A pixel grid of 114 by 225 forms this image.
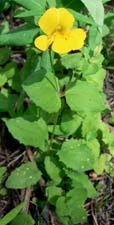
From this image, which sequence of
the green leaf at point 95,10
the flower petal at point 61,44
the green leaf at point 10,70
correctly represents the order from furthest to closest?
the green leaf at point 10,70
the green leaf at point 95,10
the flower petal at point 61,44

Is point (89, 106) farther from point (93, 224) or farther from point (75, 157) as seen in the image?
point (93, 224)

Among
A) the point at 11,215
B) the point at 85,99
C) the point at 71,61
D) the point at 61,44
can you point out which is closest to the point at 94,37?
the point at 71,61

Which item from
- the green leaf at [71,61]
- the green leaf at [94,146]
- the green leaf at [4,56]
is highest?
the green leaf at [71,61]

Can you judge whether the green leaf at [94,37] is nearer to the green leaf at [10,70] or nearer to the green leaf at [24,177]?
the green leaf at [10,70]

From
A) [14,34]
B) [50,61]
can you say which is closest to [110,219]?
[50,61]

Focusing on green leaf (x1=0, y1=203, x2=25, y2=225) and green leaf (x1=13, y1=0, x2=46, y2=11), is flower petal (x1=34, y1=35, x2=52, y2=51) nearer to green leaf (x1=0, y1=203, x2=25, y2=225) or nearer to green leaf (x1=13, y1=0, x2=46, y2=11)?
green leaf (x1=13, y1=0, x2=46, y2=11)

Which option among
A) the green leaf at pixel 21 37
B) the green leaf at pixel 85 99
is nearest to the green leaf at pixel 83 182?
the green leaf at pixel 85 99

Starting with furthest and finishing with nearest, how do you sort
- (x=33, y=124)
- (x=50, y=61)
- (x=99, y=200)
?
(x=99, y=200) → (x=33, y=124) → (x=50, y=61)
